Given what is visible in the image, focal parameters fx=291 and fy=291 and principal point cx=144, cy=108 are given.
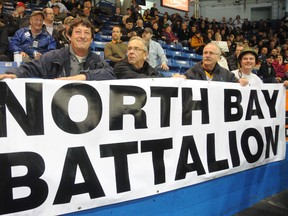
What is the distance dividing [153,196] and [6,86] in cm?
106

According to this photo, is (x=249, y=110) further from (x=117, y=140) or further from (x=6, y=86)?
(x=6, y=86)

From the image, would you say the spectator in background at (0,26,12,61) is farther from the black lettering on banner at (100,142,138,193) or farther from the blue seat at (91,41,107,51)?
the black lettering on banner at (100,142,138,193)

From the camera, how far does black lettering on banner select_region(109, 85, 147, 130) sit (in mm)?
1673

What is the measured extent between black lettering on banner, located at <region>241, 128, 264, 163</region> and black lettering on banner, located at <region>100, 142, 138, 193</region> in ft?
3.51

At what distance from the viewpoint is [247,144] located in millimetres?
2344

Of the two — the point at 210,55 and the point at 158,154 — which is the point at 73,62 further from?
the point at 210,55

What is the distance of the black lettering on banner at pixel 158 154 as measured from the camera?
1796 mm

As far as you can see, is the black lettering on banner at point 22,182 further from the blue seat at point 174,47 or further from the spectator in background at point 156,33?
the spectator in background at point 156,33

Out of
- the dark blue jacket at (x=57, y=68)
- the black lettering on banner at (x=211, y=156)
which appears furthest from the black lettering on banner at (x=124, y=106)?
the black lettering on banner at (x=211, y=156)

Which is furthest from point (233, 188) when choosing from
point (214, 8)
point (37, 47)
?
point (214, 8)

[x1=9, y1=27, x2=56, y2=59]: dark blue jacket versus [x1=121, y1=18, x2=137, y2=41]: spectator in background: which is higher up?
[x1=121, y1=18, x2=137, y2=41]: spectator in background

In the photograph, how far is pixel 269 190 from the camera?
8.45 feet

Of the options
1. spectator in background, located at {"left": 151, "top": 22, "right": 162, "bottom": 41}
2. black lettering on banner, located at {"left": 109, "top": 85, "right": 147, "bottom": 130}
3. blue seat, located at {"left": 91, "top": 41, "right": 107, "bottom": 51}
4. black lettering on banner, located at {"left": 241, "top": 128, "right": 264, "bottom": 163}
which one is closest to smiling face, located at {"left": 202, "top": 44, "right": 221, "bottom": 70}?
black lettering on banner, located at {"left": 241, "top": 128, "right": 264, "bottom": 163}

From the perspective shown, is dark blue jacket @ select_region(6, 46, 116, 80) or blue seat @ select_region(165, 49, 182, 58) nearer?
dark blue jacket @ select_region(6, 46, 116, 80)
